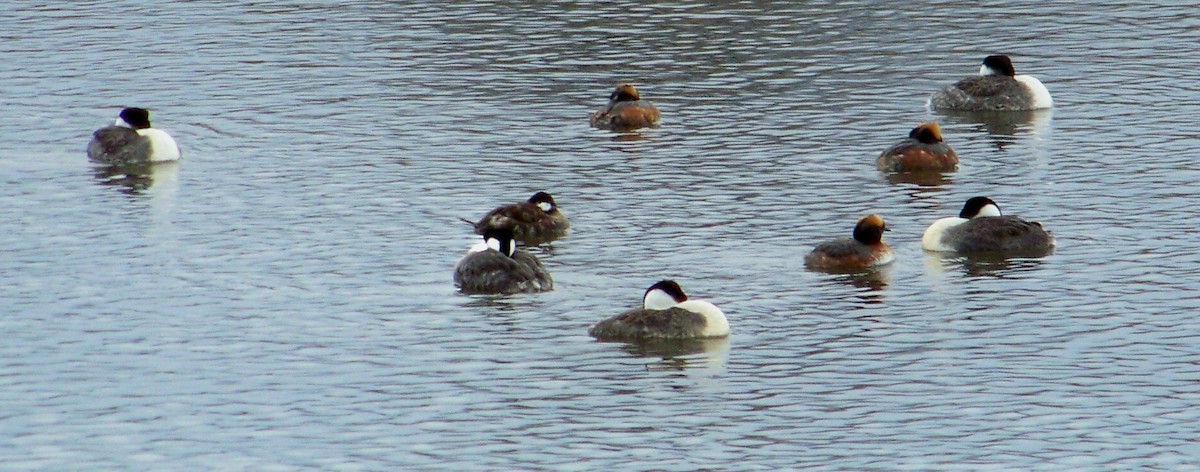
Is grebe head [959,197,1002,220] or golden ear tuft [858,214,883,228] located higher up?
golden ear tuft [858,214,883,228]

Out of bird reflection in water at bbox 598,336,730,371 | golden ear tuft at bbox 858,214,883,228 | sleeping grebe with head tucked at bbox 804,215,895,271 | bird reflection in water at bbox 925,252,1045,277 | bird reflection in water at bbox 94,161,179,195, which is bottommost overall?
bird reflection in water at bbox 94,161,179,195

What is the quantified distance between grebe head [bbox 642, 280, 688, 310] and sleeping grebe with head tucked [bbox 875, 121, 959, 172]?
8778 millimetres

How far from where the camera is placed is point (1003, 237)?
907 inches

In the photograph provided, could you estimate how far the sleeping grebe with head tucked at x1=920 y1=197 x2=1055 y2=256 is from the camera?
2298 centimetres

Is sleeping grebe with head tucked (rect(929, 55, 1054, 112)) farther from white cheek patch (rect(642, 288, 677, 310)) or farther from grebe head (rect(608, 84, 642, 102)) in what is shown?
white cheek patch (rect(642, 288, 677, 310))

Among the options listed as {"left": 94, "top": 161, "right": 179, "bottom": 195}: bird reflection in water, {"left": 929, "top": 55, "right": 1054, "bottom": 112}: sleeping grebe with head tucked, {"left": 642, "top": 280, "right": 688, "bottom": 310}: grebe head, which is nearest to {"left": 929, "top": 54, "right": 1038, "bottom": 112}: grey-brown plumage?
{"left": 929, "top": 55, "right": 1054, "bottom": 112}: sleeping grebe with head tucked

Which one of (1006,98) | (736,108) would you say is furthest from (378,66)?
(1006,98)

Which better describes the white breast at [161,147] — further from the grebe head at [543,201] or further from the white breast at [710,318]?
the white breast at [710,318]

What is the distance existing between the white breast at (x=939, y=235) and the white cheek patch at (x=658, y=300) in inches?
177

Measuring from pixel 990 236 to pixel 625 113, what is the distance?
9.58m

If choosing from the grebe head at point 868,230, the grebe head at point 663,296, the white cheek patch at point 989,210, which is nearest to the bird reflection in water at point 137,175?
the grebe head at point 868,230

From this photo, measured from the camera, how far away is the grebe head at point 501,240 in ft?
71.4

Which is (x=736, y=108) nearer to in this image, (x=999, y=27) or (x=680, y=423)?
(x=999, y=27)

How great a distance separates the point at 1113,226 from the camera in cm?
2412
